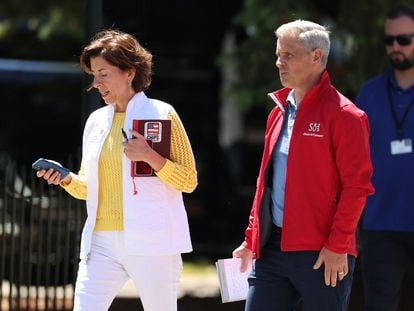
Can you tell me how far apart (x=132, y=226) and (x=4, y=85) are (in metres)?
11.7

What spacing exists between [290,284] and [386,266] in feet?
4.10

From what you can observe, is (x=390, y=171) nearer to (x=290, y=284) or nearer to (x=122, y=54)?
(x=290, y=284)

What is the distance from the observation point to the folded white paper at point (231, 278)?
4.70m

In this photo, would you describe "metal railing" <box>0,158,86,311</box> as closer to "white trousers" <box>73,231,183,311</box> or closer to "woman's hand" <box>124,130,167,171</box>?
"white trousers" <box>73,231,183,311</box>

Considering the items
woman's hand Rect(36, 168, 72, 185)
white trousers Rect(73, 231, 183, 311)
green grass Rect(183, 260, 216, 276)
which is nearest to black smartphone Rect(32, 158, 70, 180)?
woman's hand Rect(36, 168, 72, 185)

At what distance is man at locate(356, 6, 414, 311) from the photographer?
18.1ft

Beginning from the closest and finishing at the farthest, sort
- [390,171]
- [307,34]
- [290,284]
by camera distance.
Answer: [307,34], [290,284], [390,171]

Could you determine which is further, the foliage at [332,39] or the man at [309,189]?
the foliage at [332,39]

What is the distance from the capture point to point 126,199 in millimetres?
4680

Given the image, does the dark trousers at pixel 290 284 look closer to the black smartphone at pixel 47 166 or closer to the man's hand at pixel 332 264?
the man's hand at pixel 332 264

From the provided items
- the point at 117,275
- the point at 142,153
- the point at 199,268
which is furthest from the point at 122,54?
the point at 199,268

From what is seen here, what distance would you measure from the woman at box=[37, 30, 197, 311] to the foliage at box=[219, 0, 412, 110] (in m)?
4.13

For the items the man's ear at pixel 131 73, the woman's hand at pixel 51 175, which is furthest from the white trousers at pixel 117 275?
the man's ear at pixel 131 73

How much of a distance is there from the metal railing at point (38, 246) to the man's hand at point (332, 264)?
8.25ft
